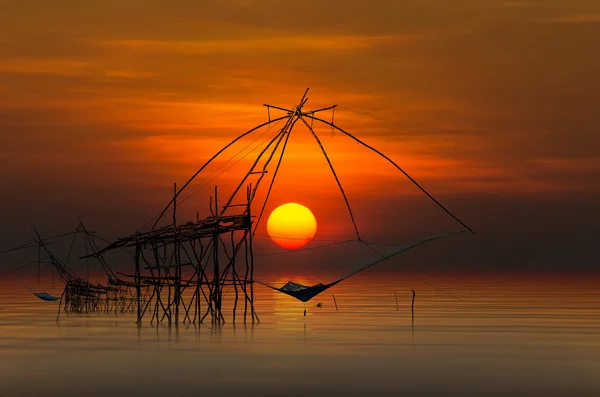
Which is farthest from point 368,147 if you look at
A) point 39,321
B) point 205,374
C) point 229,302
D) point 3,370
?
point 229,302

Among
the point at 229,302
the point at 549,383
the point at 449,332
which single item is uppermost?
the point at 229,302

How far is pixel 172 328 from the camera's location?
29.8 meters

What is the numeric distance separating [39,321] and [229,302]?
1528 cm

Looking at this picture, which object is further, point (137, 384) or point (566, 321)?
point (566, 321)

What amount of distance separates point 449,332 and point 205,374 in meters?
11.6

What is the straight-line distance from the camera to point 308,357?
71.3 feet

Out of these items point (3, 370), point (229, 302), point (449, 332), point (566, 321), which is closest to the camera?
point (3, 370)

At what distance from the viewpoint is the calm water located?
17.3 meters

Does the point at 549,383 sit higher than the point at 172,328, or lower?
lower

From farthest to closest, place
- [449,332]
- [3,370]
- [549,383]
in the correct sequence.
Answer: [449,332] < [3,370] < [549,383]

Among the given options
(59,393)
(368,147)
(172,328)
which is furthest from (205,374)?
(172,328)

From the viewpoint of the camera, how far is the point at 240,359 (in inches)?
842

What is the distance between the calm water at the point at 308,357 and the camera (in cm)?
1734

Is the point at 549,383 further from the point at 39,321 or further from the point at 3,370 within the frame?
the point at 39,321
